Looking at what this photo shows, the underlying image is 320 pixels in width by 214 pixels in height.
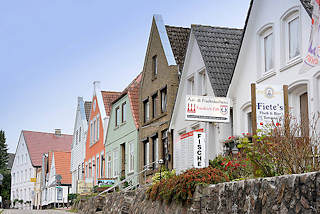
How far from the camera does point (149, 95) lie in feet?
103

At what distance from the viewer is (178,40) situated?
30172mm

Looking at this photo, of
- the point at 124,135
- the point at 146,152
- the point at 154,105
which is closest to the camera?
the point at 154,105

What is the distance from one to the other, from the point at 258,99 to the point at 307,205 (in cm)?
576

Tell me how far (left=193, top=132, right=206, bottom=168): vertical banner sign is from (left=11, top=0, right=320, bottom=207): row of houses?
76 cm

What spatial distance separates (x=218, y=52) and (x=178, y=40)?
6.07m

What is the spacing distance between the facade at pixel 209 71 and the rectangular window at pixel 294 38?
4864 millimetres

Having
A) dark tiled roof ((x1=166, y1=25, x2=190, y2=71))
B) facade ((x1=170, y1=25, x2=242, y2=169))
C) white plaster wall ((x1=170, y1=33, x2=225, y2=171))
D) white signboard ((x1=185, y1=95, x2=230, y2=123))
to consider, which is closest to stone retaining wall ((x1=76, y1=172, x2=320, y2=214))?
white signboard ((x1=185, y1=95, x2=230, y2=123))

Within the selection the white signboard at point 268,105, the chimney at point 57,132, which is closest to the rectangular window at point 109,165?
the white signboard at point 268,105

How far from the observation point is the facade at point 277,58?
17016 millimetres

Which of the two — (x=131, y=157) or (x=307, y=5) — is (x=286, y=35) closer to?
(x=307, y=5)

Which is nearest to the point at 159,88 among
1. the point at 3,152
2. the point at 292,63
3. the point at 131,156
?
the point at 131,156

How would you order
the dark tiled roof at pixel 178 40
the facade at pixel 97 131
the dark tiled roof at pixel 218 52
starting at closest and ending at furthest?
the dark tiled roof at pixel 218 52 < the dark tiled roof at pixel 178 40 < the facade at pixel 97 131

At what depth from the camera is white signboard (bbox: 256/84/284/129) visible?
45.4ft

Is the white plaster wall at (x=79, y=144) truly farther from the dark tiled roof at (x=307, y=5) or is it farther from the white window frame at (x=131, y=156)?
the dark tiled roof at (x=307, y=5)
